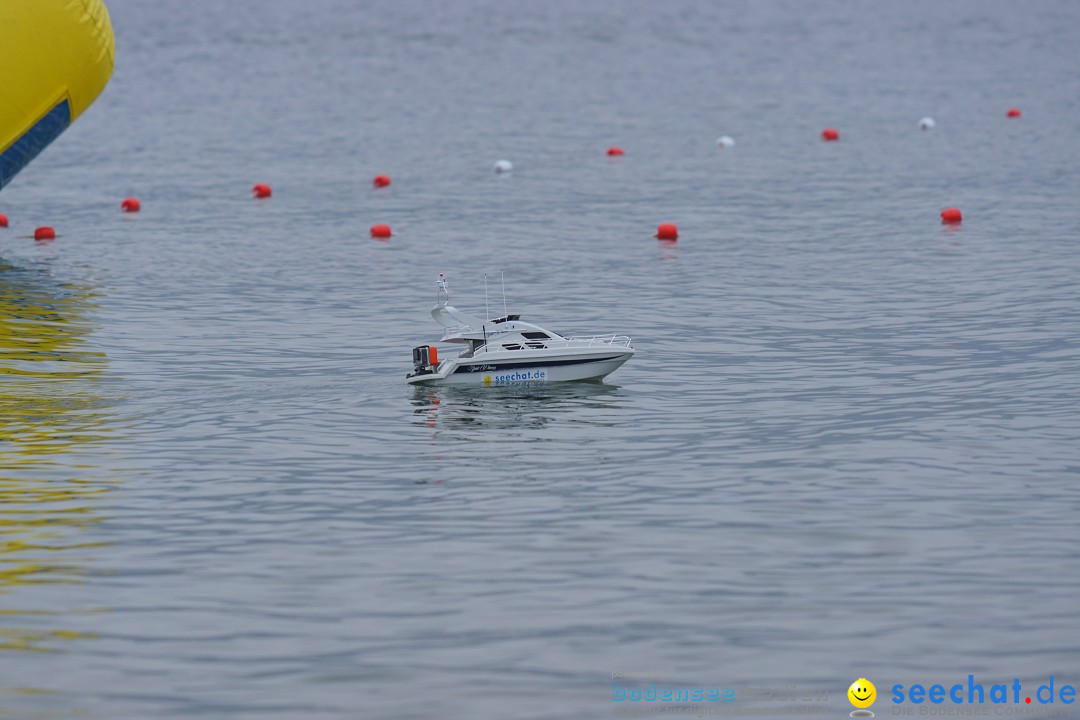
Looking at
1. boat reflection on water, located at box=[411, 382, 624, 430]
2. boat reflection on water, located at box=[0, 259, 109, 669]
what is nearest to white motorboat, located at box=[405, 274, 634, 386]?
boat reflection on water, located at box=[411, 382, 624, 430]

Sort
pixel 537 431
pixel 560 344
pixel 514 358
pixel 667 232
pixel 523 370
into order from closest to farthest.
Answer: pixel 537 431 < pixel 514 358 < pixel 523 370 < pixel 560 344 < pixel 667 232

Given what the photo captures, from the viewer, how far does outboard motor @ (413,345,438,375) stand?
26578 millimetres

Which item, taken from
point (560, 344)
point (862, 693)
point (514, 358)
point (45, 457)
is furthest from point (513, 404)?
point (862, 693)

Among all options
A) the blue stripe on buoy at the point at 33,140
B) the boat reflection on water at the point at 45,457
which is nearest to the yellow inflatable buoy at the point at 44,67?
the blue stripe on buoy at the point at 33,140

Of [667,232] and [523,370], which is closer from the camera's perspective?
[523,370]

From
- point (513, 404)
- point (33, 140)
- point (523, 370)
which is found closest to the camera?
point (513, 404)

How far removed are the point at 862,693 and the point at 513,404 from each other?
37.5 feet

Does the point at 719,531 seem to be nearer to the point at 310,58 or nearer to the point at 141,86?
the point at 141,86

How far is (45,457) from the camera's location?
75.3 feet

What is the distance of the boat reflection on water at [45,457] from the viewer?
17.8 meters

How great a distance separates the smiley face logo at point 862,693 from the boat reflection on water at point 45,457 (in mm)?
7950

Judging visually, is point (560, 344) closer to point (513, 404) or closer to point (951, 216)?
point (513, 404)

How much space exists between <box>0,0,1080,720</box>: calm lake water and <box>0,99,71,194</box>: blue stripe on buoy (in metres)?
2.56

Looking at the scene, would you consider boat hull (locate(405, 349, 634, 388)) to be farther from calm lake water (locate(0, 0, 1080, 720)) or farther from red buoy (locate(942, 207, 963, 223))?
red buoy (locate(942, 207, 963, 223))
